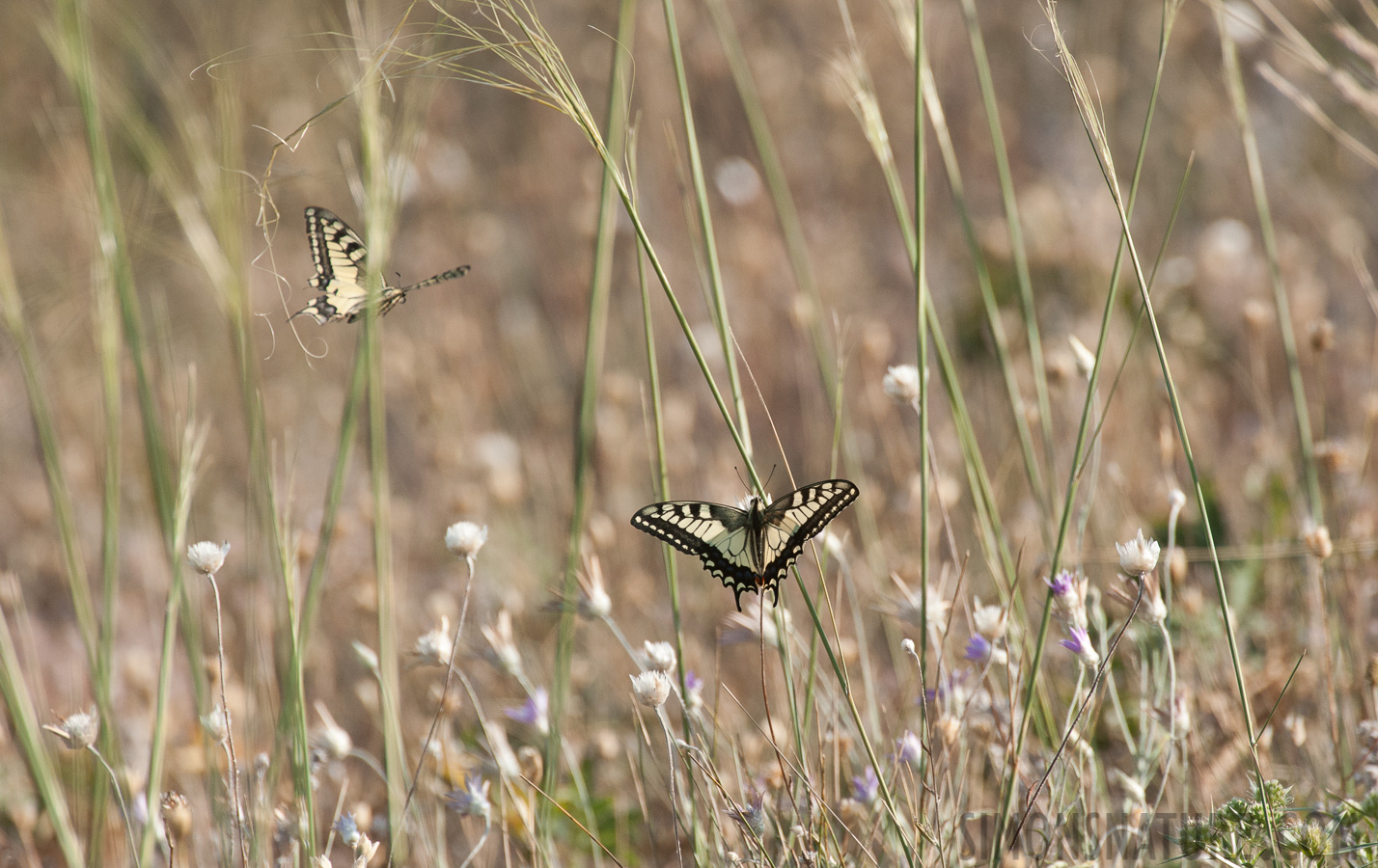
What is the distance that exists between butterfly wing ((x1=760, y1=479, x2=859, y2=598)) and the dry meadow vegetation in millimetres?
57

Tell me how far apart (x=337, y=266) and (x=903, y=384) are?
0.50m

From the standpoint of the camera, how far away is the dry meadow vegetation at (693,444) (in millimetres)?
841

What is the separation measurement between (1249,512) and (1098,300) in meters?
0.59

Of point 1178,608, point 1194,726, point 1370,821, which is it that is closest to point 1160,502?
point 1178,608

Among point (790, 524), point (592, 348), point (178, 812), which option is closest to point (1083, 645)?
point (790, 524)

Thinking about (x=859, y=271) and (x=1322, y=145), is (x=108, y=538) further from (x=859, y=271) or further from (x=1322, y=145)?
(x=1322, y=145)

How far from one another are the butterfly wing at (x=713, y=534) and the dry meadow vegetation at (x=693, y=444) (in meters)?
0.04

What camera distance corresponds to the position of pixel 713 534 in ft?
2.97

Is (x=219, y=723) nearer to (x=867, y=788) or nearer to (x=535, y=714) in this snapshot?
(x=535, y=714)

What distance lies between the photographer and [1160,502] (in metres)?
1.43

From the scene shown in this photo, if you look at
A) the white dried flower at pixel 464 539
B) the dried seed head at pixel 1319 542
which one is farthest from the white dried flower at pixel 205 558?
the dried seed head at pixel 1319 542

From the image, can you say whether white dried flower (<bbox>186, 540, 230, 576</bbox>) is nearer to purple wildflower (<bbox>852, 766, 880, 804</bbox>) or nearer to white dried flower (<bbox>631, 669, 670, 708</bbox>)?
white dried flower (<bbox>631, 669, 670, 708</bbox>)

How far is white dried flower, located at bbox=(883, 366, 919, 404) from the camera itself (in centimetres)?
88

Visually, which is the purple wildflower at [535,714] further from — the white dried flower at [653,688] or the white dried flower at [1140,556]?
the white dried flower at [1140,556]
